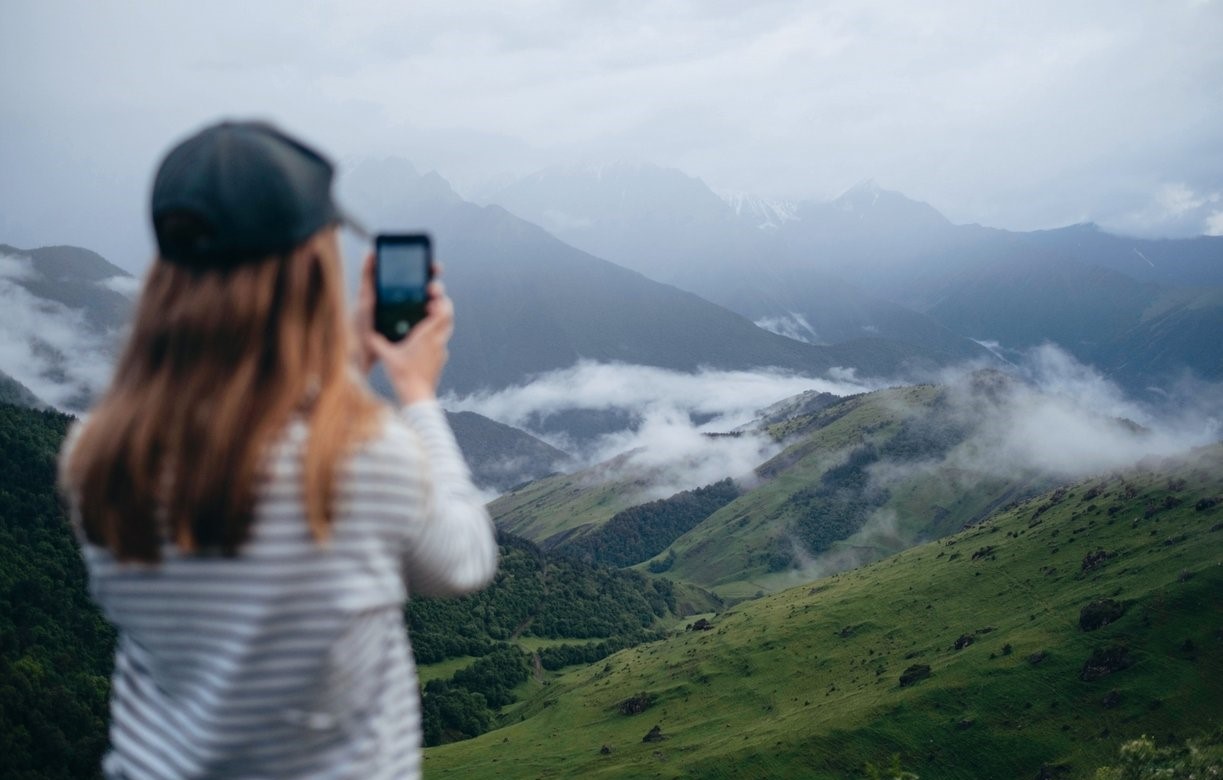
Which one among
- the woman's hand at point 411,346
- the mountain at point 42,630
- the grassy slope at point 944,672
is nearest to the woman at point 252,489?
the woman's hand at point 411,346

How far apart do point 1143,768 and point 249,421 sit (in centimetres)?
5774

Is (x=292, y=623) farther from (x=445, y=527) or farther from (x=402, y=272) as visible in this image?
(x=402, y=272)

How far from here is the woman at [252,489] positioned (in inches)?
120

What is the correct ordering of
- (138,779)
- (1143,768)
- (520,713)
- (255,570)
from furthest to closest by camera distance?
(520,713)
(1143,768)
(138,779)
(255,570)

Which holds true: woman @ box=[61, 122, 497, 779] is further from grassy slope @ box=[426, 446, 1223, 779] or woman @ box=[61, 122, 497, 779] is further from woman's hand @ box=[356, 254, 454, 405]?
grassy slope @ box=[426, 446, 1223, 779]

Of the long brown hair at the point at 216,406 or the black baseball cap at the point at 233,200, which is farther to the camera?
the black baseball cap at the point at 233,200

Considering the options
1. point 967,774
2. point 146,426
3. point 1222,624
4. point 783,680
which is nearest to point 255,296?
point 146,426

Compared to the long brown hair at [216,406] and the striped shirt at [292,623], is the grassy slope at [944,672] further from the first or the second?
the long brown hair at [216,406]

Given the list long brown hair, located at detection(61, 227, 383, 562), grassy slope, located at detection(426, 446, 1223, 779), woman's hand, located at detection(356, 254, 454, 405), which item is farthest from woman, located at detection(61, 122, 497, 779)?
grassy slope, located at detection(426, 446, 1223, 779)

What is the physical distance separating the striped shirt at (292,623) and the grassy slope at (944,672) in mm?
101869

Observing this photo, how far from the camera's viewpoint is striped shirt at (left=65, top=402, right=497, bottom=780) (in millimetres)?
3062

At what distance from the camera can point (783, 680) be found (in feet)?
442

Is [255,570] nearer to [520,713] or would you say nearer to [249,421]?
[249,421]

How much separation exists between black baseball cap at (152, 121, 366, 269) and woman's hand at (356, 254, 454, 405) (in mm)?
661
